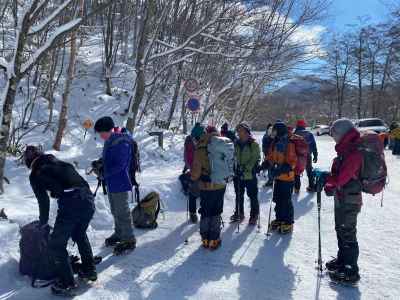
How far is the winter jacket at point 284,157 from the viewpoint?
6.54 meters

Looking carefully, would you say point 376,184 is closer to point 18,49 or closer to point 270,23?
point 18,49

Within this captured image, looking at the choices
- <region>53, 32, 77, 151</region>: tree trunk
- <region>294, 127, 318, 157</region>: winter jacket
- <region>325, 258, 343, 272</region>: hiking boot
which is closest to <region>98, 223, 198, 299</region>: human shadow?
<region>325, 258, 343, 272</region>: hiking boot

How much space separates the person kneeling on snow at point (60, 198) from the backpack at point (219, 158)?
2004 mm

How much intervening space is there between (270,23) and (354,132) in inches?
494

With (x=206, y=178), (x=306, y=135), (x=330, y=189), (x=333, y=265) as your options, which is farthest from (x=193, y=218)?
(x=306, y=135)

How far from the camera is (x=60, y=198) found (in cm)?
421

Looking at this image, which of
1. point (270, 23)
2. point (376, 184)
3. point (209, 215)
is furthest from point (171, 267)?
point (270, 23)

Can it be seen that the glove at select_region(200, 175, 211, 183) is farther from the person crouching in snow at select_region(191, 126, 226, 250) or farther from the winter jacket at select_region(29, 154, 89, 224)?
the winter jacket at select_region(29, 154, 89, 224)

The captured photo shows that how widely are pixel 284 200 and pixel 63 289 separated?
382 cm

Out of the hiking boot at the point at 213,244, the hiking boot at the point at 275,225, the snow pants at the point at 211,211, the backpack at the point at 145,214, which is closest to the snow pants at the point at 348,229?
the snow pants at the point at 211,211

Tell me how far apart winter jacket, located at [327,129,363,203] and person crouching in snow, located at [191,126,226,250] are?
167 cm

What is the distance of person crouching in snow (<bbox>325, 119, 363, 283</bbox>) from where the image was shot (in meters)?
4.62

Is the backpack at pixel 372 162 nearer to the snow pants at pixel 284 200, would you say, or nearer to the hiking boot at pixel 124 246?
the snow pants at pixel 284 200

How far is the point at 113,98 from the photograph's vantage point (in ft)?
59.5
